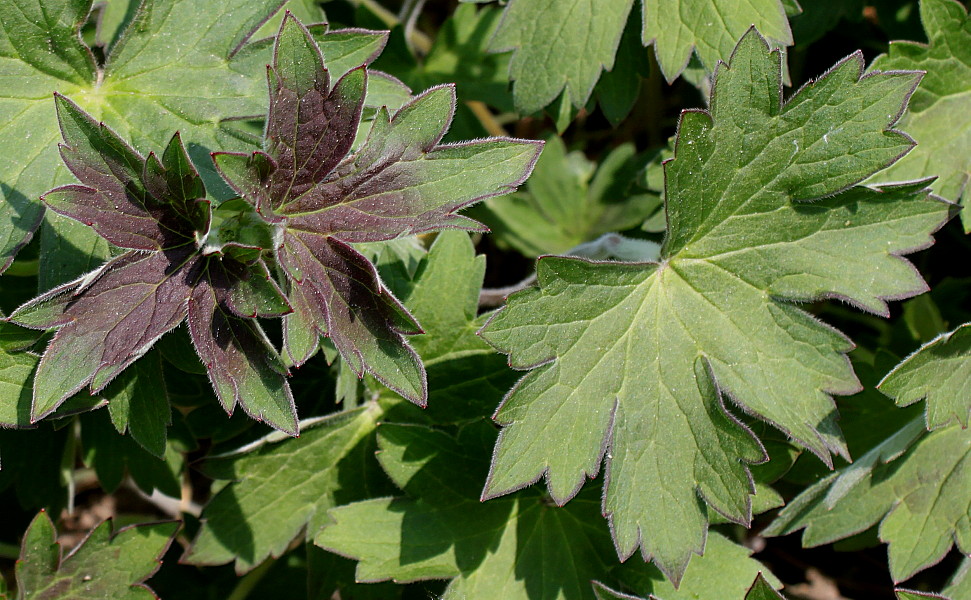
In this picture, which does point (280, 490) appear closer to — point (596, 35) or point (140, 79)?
point (140, 79)

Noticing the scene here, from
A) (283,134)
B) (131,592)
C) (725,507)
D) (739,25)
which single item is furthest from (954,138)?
(131,592)

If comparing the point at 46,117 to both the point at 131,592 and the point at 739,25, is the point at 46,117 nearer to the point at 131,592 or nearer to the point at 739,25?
the point at 131,592

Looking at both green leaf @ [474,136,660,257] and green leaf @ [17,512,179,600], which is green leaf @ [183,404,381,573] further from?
green leaf @ [474,136,660,257]

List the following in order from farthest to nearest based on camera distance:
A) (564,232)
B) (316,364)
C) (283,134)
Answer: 1. (564,232)
2. (316,364)
3. (283,134)

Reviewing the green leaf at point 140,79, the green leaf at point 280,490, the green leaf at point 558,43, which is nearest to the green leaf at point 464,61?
the green leaf at point 558,43

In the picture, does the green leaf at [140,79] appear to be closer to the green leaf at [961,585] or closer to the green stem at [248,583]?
the green stem at [248,583]

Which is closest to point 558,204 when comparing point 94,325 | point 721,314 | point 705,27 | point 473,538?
point 705,27
